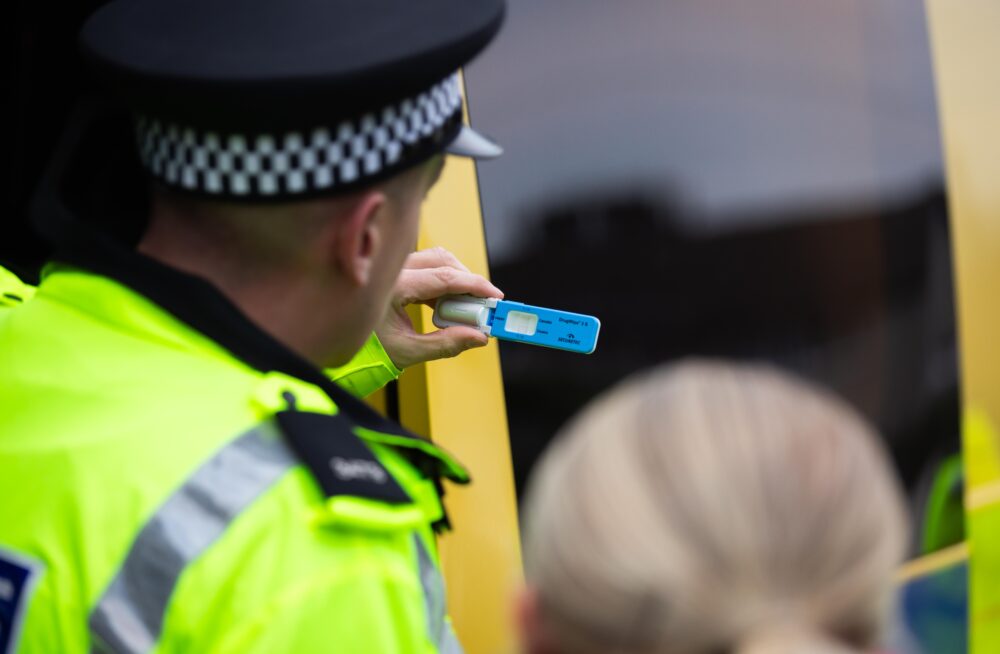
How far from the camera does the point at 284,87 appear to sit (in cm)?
107

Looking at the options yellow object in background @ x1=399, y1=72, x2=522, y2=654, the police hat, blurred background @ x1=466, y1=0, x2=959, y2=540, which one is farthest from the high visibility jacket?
blurred background @ x1=466, y1=0, x2=959, y2=540

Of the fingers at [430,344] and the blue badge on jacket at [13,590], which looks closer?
the blue badge on jacket at [13,590]

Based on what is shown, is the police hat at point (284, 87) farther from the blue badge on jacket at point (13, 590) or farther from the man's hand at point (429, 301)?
the man's hand at point (429, 301)

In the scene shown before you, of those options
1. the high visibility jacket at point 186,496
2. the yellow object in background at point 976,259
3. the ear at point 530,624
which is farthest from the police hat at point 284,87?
the yellow object in background at point 976,259

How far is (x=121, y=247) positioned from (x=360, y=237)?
0.72 feet

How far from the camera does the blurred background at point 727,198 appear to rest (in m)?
1.90

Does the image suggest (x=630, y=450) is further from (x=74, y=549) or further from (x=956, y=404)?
(x=956, y=404)

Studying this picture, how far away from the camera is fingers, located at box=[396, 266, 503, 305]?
1696 millimetres

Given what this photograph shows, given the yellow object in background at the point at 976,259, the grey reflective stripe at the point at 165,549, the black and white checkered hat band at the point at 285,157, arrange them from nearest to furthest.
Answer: the grey reflective stripe at the point at 165,549 < the black and white checkered hat band at the point at 285,157 < the yellow object in background at the point at 976,259

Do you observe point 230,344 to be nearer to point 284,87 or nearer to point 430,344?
point 284,87

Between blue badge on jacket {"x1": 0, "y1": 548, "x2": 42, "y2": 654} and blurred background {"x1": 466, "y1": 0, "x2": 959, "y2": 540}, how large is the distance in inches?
36.9

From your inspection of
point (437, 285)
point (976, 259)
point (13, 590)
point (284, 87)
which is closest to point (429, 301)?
point (437, 285)

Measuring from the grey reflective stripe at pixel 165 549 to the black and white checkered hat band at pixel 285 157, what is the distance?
258mm

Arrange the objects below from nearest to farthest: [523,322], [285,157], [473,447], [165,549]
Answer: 1. [165,549]
2. [285,157]
3. [523,322]
4. [473,447]
